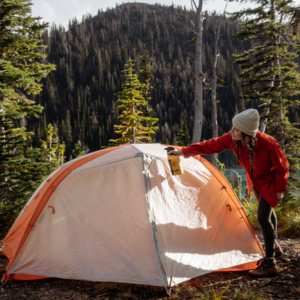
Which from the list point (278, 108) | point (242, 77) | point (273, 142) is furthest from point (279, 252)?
point (242, 77)

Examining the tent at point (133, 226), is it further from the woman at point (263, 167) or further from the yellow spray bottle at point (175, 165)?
the woman at point (263, 167)

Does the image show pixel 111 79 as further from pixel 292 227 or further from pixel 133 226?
pixel 133 226

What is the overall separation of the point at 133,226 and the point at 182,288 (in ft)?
3.12

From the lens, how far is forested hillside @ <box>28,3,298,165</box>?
92188mm

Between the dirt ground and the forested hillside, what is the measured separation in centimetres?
6561

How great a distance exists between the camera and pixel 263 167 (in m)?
3.07

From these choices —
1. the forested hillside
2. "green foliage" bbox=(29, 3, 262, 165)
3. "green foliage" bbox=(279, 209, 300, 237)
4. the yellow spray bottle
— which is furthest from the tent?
"green foliage" bbox=(29, 3, 262, 165)

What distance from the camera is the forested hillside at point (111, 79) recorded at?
92188 millimetres

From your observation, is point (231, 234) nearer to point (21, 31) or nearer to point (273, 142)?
point (273, 142)

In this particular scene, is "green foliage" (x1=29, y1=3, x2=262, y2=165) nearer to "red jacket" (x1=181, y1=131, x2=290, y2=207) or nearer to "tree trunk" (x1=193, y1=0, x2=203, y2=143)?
"tree trunk" (x1=193, y1=0, x2=203, y2=143)

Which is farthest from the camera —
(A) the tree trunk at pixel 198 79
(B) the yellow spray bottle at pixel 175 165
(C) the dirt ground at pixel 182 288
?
(A) the tree trunk at pixel 198 79

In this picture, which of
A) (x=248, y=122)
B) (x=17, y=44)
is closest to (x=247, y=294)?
(x=248, y=122)

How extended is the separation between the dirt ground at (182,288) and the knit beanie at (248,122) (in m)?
1.78

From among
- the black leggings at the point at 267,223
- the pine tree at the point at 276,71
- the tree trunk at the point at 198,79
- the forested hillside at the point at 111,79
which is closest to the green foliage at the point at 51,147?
the tree trunk at the point at 198,79
